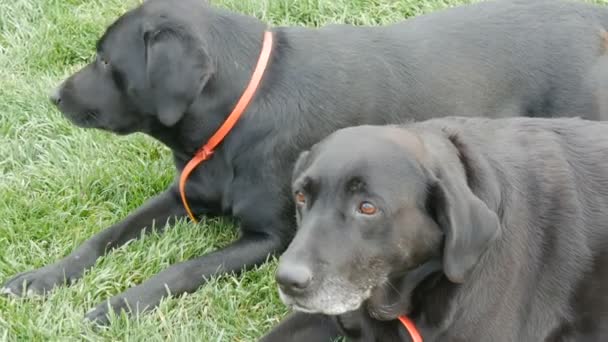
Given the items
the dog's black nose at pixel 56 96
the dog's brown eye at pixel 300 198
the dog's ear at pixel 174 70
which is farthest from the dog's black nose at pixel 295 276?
the dog's black nose at pixel 56 96

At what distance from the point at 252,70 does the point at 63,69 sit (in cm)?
185

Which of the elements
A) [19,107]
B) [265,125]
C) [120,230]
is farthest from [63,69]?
[265,125]

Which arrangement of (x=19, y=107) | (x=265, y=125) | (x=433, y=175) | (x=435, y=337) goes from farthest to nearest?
1. (x=19, y=107)
2. (x=265, y=125)
3. (x=435, y=337)
4. (x=433, y=175)

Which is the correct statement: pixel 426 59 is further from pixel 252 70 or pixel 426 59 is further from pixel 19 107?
pixel 19 107

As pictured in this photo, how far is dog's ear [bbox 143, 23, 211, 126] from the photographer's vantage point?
371 centimetres

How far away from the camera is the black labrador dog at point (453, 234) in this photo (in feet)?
9.07

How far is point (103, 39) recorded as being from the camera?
3.92 meters

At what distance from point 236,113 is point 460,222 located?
137 centimetres

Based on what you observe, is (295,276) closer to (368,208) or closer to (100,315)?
(368,208)

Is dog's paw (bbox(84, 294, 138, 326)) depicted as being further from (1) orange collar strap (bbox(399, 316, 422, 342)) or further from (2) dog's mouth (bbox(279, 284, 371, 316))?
(1) orange collar strap (bbox(399, 316, 422, 342))

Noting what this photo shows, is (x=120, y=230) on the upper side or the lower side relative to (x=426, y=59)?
lower

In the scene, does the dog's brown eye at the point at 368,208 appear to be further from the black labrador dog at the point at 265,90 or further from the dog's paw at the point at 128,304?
the dog's paw at the point at 128,304

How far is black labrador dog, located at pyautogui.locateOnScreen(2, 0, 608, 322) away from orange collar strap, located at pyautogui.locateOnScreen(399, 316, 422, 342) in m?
0.95

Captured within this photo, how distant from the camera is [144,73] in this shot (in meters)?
3.78
